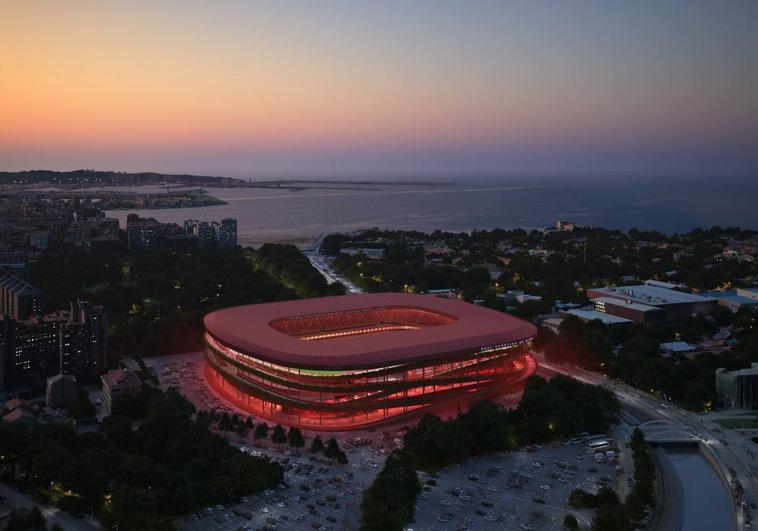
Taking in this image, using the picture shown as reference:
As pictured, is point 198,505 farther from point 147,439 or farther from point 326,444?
point 326,444

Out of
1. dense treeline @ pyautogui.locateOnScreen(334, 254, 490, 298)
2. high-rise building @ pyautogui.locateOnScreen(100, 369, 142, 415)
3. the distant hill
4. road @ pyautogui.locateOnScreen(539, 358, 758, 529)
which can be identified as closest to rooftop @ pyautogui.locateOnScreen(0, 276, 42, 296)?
high-rise building @ pyautogui.locateOnScreen(100, 369, 142, 415)

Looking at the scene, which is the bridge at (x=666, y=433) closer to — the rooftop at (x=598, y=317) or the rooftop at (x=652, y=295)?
the rooftop at (x=598, y=317)

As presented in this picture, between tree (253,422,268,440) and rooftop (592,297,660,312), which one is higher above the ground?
rooftop (592,297,660,312)

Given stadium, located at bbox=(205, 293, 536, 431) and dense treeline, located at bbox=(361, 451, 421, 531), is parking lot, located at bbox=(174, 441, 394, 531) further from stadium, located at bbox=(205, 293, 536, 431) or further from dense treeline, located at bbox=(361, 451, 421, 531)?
stadium, located at bbox=(205, 293, 536, 431)

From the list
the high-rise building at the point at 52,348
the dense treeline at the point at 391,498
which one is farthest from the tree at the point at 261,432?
the high-rise building at the point at 52,348

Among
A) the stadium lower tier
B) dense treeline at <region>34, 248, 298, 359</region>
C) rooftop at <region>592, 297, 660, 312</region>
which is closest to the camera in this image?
the stadium lower tier
